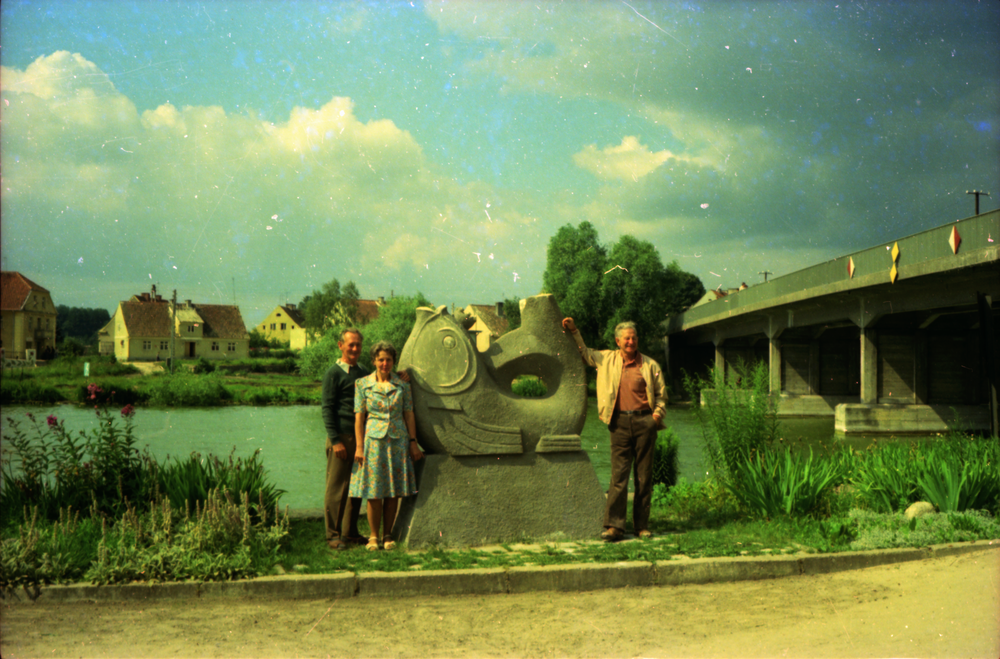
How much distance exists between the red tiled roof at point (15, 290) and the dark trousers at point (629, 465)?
8.62 m

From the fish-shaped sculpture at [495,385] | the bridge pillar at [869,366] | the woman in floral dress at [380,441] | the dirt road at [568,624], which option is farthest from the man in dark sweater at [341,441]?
the bridge pillar at [869,366]

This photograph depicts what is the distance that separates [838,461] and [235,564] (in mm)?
6952

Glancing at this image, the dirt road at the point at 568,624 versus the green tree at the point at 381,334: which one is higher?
the green tree at the point at 381,334

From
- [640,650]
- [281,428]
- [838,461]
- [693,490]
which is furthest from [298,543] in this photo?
[281,428]

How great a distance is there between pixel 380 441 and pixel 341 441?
405 mm

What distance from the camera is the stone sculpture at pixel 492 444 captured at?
5902mm

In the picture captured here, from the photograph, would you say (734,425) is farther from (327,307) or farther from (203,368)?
(327,307)

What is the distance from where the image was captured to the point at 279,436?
20219 mm

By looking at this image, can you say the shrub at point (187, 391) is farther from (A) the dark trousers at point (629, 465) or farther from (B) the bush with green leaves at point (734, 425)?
(A) the dark trousers at point (629, 465)

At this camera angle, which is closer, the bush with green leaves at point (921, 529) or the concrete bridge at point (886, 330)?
the bush with green leaves at point (921, 529)

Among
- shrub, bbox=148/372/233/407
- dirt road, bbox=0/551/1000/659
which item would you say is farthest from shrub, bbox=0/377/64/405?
dirt road, bbox=0/551/1000/659

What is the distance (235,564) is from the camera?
4.89m

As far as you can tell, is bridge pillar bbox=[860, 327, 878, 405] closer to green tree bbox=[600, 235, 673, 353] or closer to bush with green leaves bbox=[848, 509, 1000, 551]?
green tree bbox=[600, 235, 673, 353]

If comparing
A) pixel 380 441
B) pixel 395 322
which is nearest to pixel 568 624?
pixel 380 441
